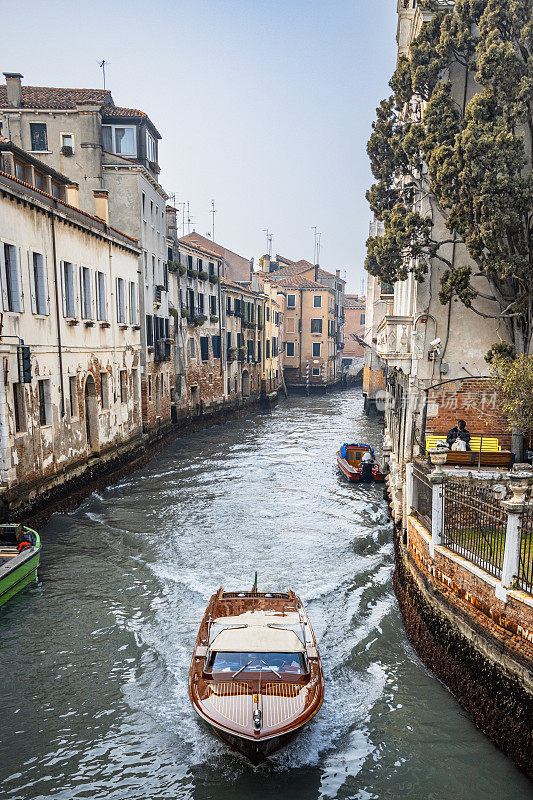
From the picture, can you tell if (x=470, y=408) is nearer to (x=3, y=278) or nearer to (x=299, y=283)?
(x=3, y=278)

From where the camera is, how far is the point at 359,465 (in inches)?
811

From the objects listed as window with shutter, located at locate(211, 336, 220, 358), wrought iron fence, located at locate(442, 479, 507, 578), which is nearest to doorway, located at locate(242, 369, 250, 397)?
window with shutter, located at locate(211, 336, 220, 358)

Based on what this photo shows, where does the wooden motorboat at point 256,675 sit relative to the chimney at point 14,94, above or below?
below

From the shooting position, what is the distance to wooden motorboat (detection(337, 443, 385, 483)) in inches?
762

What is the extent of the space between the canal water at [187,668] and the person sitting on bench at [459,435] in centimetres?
299

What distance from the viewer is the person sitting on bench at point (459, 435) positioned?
11766mm

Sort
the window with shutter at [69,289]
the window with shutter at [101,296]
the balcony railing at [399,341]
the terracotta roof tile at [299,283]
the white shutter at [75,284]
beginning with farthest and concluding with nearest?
the terracotta roof tile at [299,283] < the window with shutter at [101,296] < the white shutter at [75,284] < the window with shutter at [69,289] < the balcony railing at [399,341]

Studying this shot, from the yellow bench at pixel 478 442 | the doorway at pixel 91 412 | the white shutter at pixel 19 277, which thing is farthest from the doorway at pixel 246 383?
the yellow bench at pixel 478 442

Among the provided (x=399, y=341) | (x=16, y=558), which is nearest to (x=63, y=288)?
(x=16, y=558)

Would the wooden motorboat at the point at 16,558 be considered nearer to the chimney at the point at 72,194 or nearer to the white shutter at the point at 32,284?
the white shutter at the point at 32,284

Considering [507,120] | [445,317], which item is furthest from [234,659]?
[507,120]

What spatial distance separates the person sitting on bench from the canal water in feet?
9.80

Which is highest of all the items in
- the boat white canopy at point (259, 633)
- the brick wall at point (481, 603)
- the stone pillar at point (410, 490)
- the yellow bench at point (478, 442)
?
the yellow bench at point (478, 442)

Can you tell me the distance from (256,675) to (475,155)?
29.2 feet
